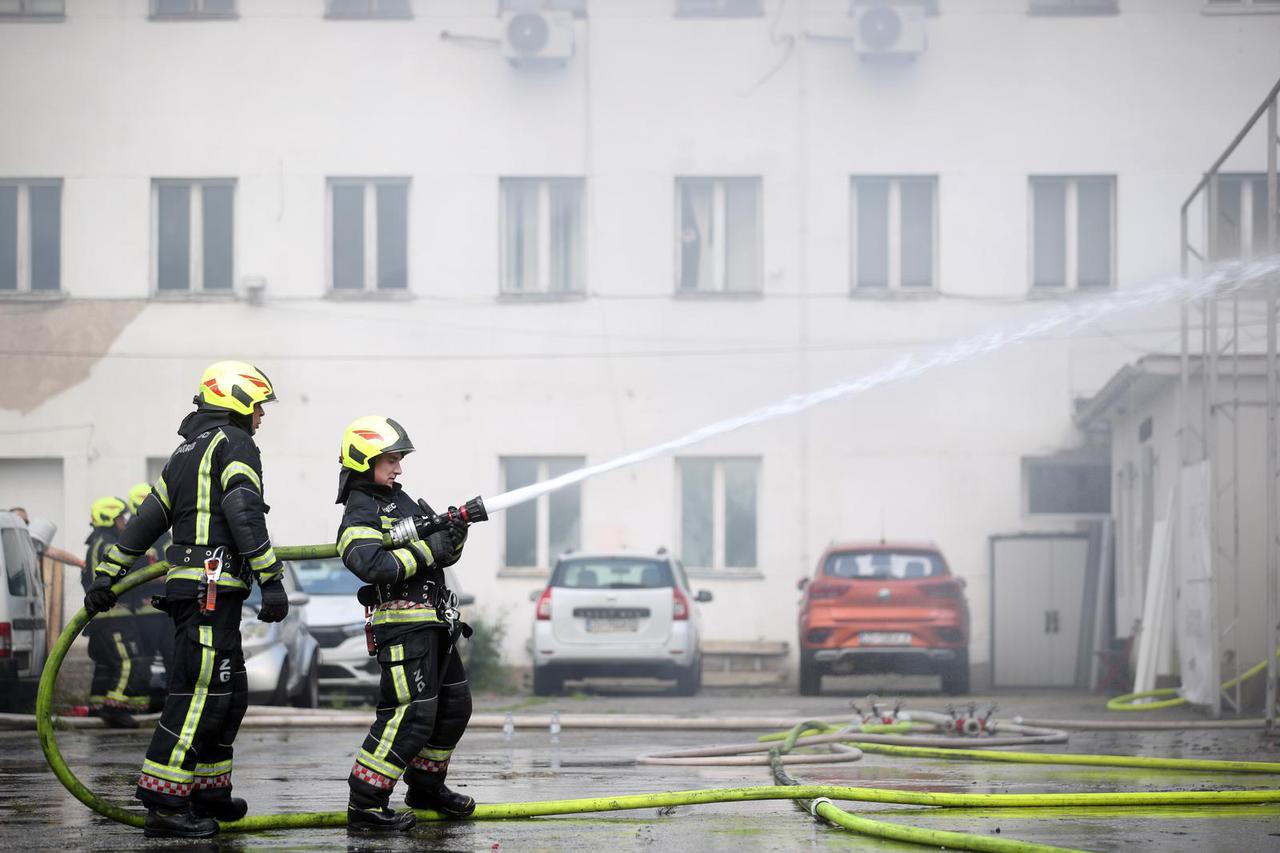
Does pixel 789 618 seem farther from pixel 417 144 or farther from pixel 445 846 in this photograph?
pixel 445 846

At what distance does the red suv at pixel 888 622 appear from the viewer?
64.1 feet

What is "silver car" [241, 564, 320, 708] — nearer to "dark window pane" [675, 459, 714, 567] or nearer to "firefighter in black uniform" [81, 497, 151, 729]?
"firefighter in black uniform" [81, 497, 151, 729]

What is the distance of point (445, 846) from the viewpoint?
709cm

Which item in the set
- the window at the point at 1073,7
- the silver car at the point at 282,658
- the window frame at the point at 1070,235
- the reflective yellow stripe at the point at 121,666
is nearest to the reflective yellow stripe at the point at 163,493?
the reflective yellow stripe at the point at 121,666

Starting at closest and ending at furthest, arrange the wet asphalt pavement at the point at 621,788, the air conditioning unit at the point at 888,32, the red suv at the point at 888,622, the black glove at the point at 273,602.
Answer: the wet asphalt pavement at the point at 621,788 → the black glove at the point at 273,602 → the red suv at the point at 888,622 → the air conditioning unit at the point at 888,32

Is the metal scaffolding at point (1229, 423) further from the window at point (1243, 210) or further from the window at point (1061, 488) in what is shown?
the window at point (1243, 210)

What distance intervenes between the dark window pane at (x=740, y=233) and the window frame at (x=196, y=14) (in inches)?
281

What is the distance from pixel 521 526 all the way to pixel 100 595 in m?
18.7

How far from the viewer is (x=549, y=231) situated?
86.2 feet

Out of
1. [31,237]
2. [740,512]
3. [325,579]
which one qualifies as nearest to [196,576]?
[325,579]

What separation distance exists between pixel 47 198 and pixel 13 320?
1754 millimetres

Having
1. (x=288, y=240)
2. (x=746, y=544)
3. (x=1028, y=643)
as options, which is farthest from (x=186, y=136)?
(x=1028, y=643)

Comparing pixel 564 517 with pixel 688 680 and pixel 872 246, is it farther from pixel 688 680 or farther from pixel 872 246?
pixel 688 680

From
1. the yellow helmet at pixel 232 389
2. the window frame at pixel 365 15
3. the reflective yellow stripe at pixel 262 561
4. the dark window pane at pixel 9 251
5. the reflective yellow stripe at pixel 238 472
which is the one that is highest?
the window frame at pixel 365 15
